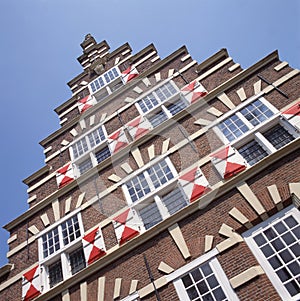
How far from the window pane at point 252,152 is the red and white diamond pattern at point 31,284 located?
24.9 feet

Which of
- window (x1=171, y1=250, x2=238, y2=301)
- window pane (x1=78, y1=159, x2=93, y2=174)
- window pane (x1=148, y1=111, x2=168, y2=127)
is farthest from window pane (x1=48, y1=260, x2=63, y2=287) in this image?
window pane (x1=148, y1=111, x2=168, y2=127)

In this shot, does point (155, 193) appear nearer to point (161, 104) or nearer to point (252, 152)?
point (252, 152)

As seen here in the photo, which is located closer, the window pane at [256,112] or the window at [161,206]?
the window at [161,206]

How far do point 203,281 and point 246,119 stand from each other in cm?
531

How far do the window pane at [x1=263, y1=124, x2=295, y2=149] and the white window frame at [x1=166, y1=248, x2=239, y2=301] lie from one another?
3.80 metres

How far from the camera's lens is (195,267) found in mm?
7273

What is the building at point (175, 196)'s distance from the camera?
7.14 metres

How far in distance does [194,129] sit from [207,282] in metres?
5.30

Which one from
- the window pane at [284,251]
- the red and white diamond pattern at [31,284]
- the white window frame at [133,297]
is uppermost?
the red and white diamond pattern at [31,284]

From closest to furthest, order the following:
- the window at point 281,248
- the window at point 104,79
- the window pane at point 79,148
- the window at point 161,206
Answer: the window at point 281,248 → the window at point 161,206 → the window pane at point 79,148 → the window at point 104,79

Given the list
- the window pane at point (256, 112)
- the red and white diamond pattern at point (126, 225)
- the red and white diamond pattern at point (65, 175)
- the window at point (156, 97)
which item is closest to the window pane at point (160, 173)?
the red and white diamond pattern at point (126, 225)

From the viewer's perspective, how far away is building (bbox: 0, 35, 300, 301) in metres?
7.14

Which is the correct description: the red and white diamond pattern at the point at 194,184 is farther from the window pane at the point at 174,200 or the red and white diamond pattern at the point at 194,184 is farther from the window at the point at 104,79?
the window at the point at 104,79

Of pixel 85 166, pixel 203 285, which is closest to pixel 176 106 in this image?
pixel 85 166
